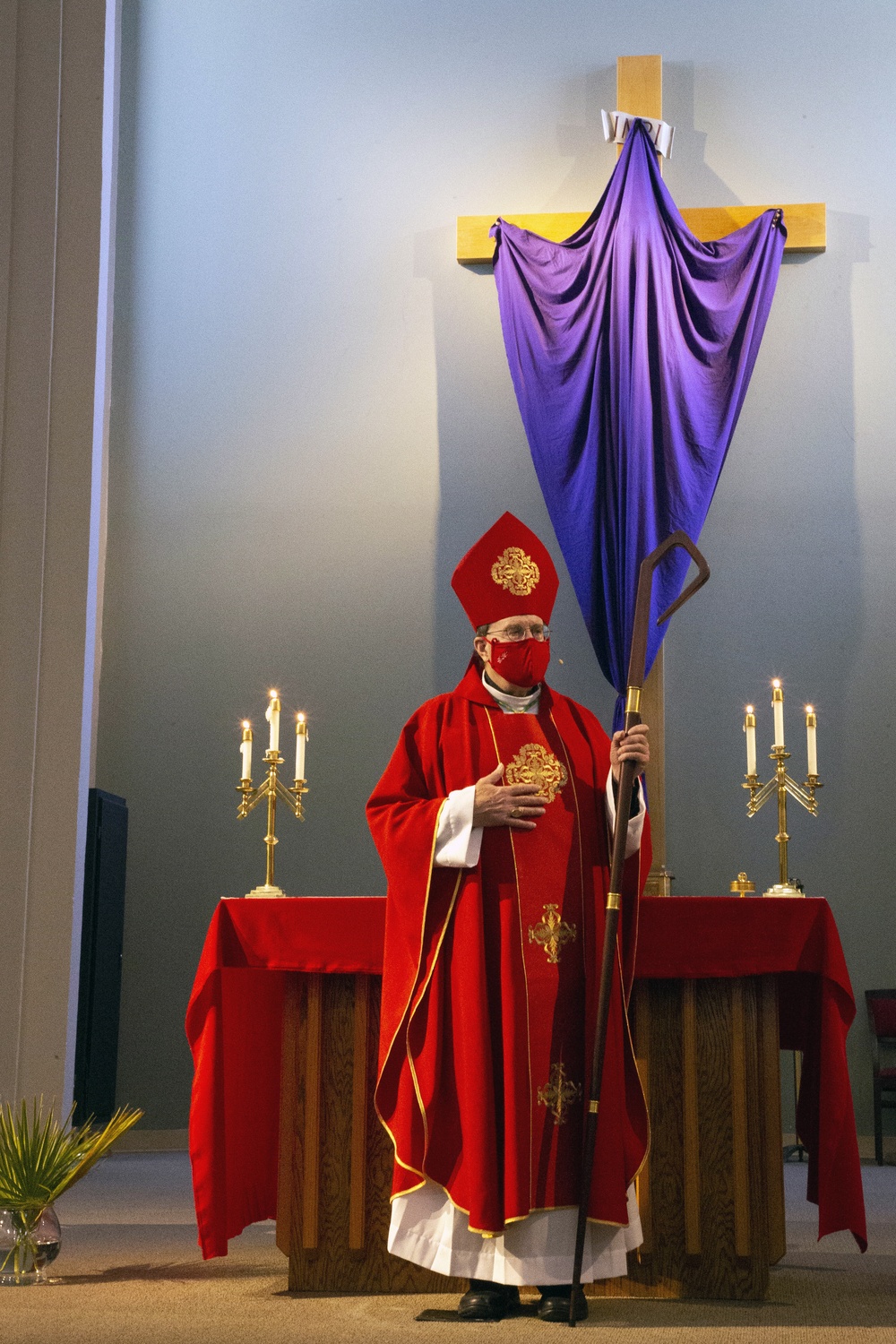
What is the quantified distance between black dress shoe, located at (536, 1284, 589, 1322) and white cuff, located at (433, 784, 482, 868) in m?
0.92

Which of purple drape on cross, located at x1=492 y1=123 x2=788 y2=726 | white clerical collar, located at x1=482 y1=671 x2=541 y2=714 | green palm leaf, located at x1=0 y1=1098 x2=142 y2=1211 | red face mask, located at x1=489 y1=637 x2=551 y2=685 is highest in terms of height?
purple drape on cross, located at x1=492 y1=123 x2=788 y2=726

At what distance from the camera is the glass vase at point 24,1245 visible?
337cm

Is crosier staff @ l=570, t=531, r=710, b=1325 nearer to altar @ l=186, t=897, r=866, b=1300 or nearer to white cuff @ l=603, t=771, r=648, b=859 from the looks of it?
white cuff @ l=603, t=771, r=648, b=859

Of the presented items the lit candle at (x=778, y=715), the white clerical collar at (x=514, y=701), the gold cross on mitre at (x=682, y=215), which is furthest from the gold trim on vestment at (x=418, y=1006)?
the gold cross on mitre at (x=682, y=215)

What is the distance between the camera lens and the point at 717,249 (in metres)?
6.04

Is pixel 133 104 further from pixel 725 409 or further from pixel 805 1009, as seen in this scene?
pixel 805 1009

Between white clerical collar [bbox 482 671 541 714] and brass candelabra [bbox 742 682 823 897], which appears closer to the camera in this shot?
white clerical collar [bbox 482 671 541 714]

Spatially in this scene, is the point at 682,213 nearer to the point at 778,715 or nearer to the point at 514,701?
the point at 778,715

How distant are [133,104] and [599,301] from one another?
2.54 m

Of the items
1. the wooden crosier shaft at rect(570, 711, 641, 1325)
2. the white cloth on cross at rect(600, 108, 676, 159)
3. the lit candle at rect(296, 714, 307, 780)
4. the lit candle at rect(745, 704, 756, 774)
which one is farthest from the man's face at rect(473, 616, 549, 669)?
the white cloth on cross at rect(600, 108, 676, 159)

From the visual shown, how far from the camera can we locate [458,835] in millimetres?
3125

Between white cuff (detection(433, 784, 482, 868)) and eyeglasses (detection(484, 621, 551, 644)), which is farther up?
eyeglasses (detection(484, 621, 551, 644))

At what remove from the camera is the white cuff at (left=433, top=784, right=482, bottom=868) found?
311cm

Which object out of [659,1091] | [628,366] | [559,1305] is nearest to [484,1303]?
[559,1305]
